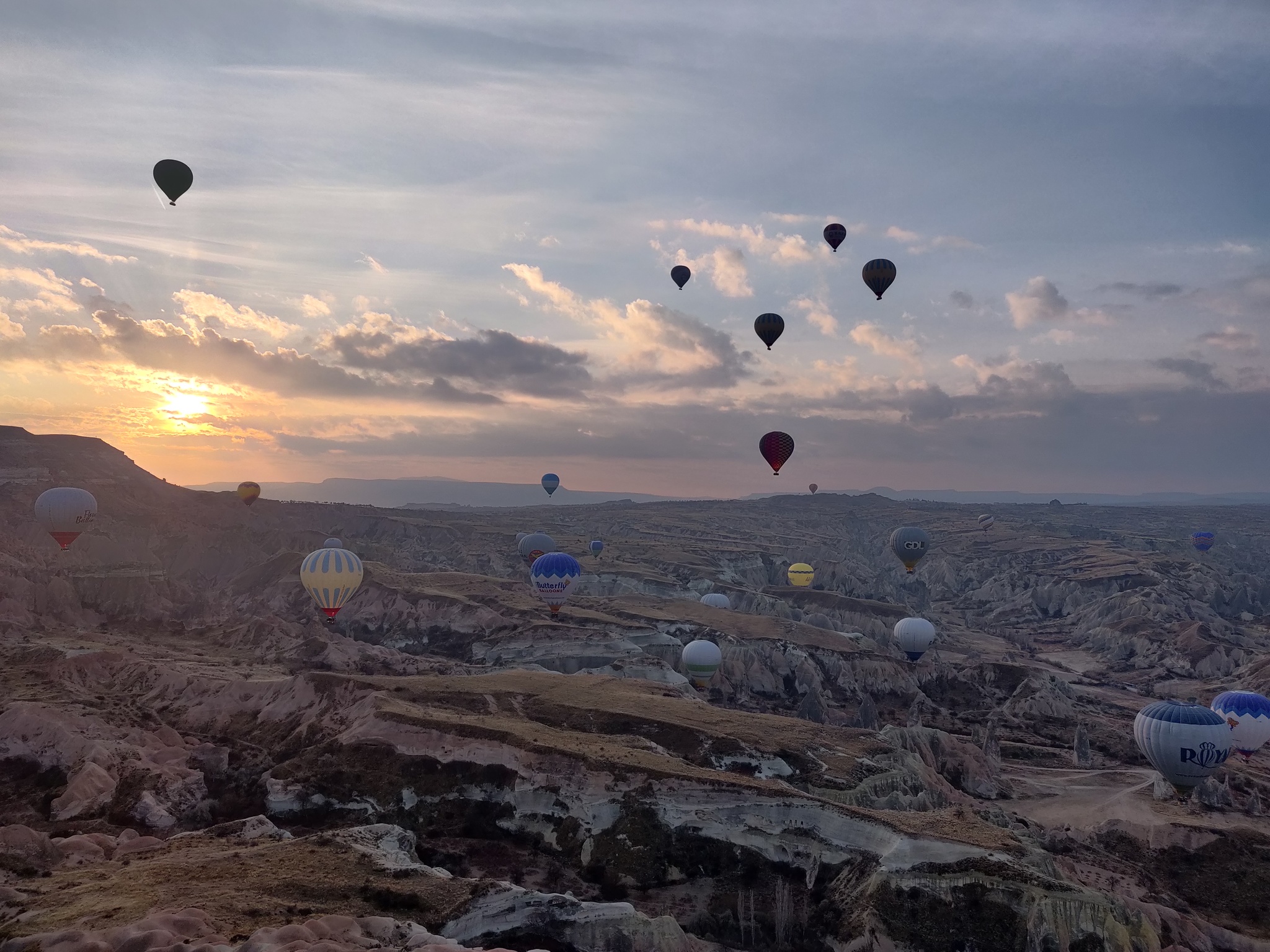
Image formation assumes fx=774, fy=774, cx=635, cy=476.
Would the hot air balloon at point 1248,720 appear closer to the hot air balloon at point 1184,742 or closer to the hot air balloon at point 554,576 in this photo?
the hot air balloon at point 1184,742

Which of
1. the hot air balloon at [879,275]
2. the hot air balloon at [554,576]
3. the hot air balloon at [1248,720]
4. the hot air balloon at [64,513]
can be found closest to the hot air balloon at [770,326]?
the hot air balloon at [879,275]

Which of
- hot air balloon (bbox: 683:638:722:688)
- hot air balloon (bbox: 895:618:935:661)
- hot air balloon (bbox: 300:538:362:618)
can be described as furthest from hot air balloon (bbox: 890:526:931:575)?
hot air balloon (bbox: 300:538:362:618)

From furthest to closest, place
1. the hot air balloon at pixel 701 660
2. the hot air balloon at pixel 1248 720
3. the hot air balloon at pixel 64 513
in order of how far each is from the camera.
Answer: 1. the hot air balloon at pixel 64 513
2. the hot air balloon at pixel 701 660
3. the hot air balloon at pixel 1248 720

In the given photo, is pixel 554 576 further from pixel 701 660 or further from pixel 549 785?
pixel 549 785

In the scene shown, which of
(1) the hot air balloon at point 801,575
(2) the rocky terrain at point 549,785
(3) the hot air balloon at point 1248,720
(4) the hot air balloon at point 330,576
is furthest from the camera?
(1) the hot air balloon at point 801,575

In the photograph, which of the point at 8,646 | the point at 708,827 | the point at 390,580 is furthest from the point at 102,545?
the point at 708,827

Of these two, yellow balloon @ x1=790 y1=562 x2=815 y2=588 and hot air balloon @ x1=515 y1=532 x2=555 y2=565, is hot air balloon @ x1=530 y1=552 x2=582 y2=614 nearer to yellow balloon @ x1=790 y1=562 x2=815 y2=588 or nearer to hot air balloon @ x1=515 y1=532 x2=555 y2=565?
hot air balloon @ x1=515 y1=532 x2=555 y2=565
